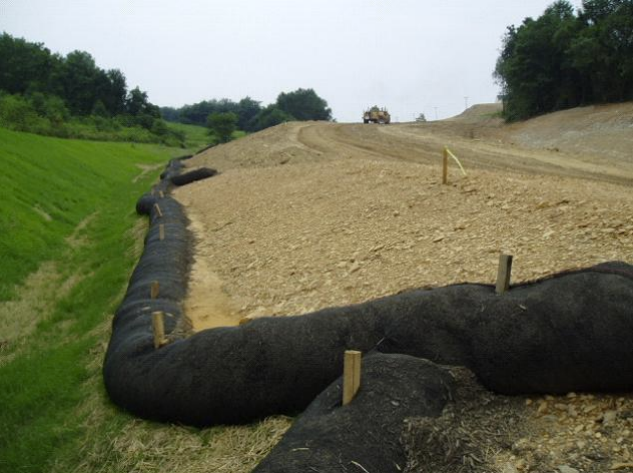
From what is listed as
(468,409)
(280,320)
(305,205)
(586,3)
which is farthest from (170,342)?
(586,3)

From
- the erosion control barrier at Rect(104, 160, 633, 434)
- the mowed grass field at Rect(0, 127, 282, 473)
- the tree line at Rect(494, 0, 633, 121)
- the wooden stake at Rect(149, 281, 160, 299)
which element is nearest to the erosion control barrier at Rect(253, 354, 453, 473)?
the erosion control barrier at Rect(104, 160, 633, 434)

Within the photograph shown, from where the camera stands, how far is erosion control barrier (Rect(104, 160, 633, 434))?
4.13 m

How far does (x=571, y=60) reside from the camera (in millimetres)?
26422

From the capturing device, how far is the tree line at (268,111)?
82.9 meters

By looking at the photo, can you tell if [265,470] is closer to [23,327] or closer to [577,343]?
[577,343]

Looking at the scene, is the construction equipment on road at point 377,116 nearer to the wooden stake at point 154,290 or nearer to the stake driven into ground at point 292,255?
the stake driven into ground at point 292,255

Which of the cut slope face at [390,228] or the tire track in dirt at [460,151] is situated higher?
the tire track in dirt at [460,151]

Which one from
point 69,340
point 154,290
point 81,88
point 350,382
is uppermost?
point 81,88

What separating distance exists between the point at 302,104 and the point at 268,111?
29.4 feet

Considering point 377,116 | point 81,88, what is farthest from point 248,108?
point 377,116

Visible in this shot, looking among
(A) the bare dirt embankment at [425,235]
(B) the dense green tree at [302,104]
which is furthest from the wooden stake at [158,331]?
(B) the dense green tree at [302,104]

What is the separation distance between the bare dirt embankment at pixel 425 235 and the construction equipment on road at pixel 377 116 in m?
20.6

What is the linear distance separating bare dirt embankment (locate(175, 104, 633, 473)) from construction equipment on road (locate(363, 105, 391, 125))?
20.6m

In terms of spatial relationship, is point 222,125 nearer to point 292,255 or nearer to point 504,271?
point 292,255
